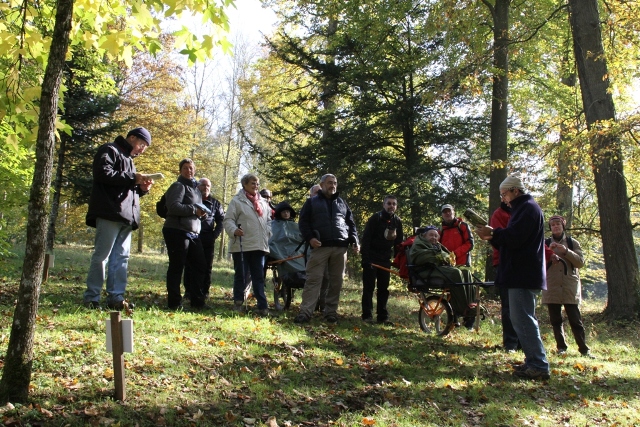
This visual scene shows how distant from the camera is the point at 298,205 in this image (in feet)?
54.3

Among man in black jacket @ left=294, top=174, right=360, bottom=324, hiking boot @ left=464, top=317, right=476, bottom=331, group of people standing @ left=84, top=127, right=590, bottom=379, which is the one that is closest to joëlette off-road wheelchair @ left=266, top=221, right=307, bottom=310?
group of people standing @ left=84, top=127, right=590, bottom=379

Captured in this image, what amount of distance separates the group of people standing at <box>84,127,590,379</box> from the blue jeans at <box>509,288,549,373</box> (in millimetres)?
12

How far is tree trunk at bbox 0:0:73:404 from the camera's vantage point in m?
3.71

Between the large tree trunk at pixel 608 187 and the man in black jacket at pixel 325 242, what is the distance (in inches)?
226

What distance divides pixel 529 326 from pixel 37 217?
5.17 m

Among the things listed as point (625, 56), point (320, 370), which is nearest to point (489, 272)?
point (625, 56)

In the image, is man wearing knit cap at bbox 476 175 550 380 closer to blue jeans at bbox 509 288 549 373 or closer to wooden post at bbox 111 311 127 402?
blue jeans at bbox 509 288 549 373

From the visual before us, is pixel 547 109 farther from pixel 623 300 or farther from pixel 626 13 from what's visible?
pixel 623 300

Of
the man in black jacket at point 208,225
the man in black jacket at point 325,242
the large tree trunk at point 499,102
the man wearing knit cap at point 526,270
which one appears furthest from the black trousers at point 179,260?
the large tree trunk at point 499,102

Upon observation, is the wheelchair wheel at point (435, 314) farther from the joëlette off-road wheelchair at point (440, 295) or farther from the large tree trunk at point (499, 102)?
the large tree trunk at point (499, 102)

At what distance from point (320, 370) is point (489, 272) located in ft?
30.6

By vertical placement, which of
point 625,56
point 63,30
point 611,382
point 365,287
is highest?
point 625,56

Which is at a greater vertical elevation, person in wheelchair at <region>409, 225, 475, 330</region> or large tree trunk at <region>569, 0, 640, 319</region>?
large tree trunk at <region>569, 0, 640, 319</region>

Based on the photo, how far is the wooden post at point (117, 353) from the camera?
4.02 meters
